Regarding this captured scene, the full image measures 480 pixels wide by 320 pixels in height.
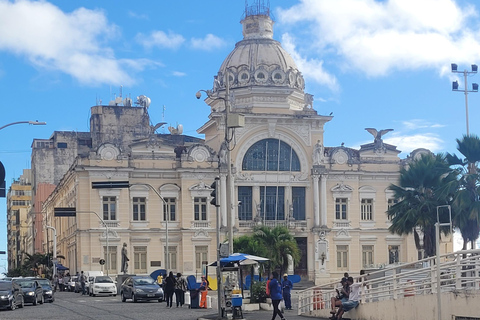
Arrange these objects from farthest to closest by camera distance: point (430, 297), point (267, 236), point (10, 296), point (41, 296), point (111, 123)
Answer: point (111, 123) → point (267, 236) → point (41, 296) → point (10, 296) → point (430, 297)

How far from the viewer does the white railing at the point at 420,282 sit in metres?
22.2

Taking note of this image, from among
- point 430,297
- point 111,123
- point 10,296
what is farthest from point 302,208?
point 430,297

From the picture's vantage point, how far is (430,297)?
78.0 ft

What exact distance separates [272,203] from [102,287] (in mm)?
23036

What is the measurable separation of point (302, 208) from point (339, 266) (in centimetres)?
566

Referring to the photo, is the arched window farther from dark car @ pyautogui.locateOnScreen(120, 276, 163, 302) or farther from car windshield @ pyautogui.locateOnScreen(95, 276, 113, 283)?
dark car @ pyautogui.locateOnScreen(120, 276, 163, 302)

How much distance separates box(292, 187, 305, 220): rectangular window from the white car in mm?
23580

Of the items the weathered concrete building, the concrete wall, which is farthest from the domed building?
the weathered concrete building

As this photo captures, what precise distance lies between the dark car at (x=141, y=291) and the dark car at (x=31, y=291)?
4.30 m

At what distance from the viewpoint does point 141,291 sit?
4466 centimetres

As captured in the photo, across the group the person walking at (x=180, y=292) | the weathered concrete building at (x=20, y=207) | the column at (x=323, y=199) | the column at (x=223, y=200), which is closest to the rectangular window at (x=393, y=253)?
the column at (x=323, y=199)

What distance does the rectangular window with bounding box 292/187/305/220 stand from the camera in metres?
75.1

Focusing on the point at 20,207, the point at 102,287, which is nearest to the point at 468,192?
the point at 102,287

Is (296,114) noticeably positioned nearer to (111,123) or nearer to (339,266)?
(339,266)
